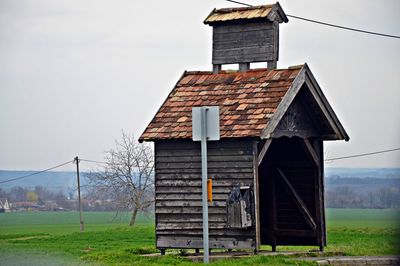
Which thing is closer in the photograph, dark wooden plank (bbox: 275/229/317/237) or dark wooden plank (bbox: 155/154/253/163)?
dark wooden plank (bbox: 155/154/253/163)

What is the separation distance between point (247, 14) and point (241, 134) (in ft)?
11.6

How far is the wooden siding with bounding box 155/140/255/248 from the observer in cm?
2067

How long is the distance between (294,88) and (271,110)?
998 mm

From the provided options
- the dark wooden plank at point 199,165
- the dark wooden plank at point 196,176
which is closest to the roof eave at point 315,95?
the dark wooden plank at point 199,165

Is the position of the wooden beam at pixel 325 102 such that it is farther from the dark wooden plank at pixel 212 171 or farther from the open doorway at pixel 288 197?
the dark wooden plank at pixel 212 171

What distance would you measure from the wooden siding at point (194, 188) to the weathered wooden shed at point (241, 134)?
0.07ft

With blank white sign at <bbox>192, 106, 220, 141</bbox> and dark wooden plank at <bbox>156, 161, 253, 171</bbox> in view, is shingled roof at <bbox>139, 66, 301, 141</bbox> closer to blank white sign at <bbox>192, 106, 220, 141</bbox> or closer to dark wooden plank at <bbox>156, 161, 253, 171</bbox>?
dark wooden plank at <bbox>156, 161, 253, 171</bbox>

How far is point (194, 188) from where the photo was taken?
2117 cm

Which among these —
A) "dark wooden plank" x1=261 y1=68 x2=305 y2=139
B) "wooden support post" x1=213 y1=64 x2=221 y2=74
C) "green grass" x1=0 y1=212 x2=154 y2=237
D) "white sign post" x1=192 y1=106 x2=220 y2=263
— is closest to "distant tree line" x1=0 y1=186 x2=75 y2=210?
"green grass" x1=0 y1=212 x2=154 y2=237

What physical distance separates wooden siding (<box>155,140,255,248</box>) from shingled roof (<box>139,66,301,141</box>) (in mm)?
337

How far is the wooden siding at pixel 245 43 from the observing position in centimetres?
2214

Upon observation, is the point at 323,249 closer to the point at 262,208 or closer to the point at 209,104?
the point at 262,208

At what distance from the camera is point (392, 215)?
376 inches

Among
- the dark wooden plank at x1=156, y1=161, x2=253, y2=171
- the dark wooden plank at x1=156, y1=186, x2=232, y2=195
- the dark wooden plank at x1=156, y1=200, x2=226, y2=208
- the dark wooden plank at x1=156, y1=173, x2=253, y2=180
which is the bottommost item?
the dark wooden plank at x1=156, y1=200, x2=226, y2=208
